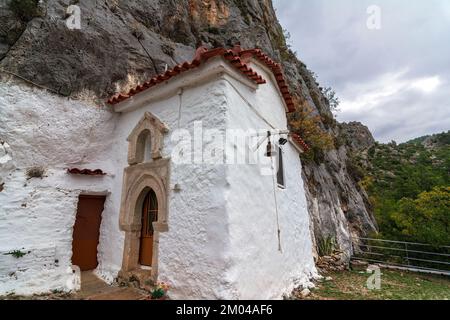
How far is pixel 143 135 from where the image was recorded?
228 inches

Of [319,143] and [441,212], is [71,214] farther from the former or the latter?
[441,212]

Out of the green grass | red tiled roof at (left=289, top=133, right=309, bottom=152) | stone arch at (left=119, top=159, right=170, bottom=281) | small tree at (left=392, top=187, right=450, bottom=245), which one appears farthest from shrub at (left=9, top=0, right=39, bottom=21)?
small tree at (left=392, top=187, right=450, bottom=245)

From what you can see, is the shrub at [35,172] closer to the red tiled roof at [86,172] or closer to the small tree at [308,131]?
the red tiled roof at [86,172]

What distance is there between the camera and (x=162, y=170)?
194 inches

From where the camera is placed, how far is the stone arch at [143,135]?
5.14m

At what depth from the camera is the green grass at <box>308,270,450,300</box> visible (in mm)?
5402

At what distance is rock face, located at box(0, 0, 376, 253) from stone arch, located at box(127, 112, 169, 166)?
1.56 meters

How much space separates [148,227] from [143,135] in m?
2.16

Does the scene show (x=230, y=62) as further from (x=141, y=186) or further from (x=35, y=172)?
(x=35, y=172)

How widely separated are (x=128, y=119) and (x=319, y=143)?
9.10m

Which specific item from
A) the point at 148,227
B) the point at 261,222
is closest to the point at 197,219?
the point at 261,222

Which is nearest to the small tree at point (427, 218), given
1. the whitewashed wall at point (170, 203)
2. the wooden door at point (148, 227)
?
the whitewashed wall at point (170, 203)

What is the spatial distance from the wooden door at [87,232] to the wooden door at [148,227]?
1.42 meters
